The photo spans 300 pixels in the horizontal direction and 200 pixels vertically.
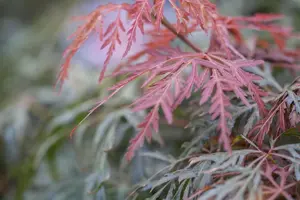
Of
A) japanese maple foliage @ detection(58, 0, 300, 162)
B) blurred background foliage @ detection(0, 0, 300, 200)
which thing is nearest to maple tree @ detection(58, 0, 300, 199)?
japanese maple foliage @ detection(58, 0, 300, 162)

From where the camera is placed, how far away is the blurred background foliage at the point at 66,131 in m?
0.84

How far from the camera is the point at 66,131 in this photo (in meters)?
0.95

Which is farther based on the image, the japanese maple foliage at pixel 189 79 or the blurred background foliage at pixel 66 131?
the blurred background foliage at pixel 66 131

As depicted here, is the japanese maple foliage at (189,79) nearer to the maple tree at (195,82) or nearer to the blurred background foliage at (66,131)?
the maple tree at (195,82)

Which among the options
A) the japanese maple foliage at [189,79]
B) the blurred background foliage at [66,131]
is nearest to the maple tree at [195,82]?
the japanese maple foliage at [189,79]

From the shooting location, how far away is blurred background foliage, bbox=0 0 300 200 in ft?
2.75

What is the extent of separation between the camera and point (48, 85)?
60.7 inches

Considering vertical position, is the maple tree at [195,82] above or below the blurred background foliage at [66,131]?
above

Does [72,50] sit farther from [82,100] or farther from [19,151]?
[19,151]

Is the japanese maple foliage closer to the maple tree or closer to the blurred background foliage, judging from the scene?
the maple tree

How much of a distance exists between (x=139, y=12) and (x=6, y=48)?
1.64 meters

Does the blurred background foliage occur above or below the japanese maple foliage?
below

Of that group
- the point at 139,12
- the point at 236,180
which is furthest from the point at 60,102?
the point at 236,180

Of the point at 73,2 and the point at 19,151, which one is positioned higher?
the point at 73,2
